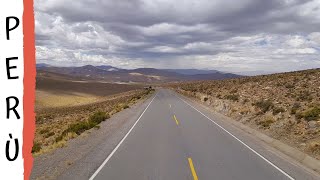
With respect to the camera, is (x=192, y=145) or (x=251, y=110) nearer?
(x=192, y=145)

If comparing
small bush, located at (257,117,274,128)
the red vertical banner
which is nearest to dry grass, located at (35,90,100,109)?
small bush, located at (257,117,274,128)

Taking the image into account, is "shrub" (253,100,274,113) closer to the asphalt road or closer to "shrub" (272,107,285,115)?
"shrub" (272,107,285,115)

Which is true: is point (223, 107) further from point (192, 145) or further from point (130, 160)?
point (130, 160)

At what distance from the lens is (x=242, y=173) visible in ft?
36.3

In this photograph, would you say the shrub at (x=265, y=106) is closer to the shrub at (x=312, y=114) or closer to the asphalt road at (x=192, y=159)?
the shrub at (x=312, y=114)

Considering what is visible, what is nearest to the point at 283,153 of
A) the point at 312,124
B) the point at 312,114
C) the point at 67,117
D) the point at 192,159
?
the point at 312,124

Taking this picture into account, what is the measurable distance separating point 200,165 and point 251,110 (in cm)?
1771

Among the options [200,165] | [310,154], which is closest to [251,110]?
[310,154]

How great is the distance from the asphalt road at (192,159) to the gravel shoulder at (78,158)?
0.41m

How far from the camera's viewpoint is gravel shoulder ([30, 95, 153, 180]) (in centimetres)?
1077

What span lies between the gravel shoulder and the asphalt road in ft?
1.34

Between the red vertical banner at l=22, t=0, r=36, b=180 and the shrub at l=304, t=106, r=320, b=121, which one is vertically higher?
the red vertical banner at l=22, t=0, r=36, b=180

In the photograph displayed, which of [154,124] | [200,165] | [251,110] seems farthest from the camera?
[251,110]

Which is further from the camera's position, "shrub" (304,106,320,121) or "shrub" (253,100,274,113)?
"shrub" (253,100,274,113)
